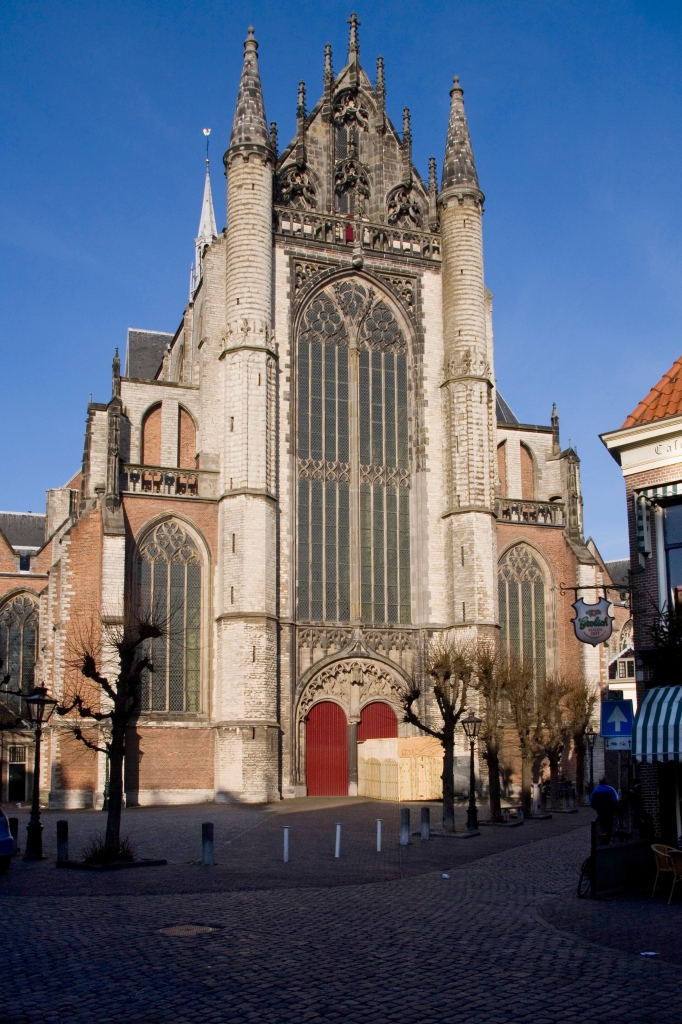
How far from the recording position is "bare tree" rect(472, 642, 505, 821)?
27641mm

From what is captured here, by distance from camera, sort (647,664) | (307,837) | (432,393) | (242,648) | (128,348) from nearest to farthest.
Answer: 1. (647,664)
2. (307,837)
3. (242,648)
4. (432,393)
5. (128,348)

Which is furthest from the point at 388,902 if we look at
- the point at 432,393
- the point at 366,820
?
the point at 432,393

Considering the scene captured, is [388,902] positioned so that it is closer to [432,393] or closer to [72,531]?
[72,531]

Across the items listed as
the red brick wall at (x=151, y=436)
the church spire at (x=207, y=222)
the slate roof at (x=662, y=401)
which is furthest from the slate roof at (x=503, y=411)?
the church spire at (x=207, y=222)

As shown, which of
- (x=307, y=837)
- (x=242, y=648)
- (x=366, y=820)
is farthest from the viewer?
(x=242, y=648)

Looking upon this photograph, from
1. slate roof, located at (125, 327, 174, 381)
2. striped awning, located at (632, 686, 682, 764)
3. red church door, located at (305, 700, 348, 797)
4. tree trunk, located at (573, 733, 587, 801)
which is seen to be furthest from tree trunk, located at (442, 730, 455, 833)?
slate roof, located at (125, 327, 174, 381)

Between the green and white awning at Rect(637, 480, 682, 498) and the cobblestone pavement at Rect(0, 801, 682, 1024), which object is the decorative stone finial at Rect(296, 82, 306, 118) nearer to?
the green and white awning at Rect(637, 480, 682, 498)

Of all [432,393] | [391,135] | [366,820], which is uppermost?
[391,135]

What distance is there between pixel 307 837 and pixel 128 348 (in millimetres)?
37415

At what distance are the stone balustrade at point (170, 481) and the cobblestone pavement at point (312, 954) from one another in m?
19.2

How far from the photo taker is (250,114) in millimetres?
37875

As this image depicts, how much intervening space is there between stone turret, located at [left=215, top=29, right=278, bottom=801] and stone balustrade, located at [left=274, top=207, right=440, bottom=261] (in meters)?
1.46

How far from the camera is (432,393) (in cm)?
3938

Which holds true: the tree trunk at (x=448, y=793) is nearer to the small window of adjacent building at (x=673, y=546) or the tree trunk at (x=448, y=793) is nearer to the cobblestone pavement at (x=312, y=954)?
the cobblestone pavement at (x=312, y=954)
